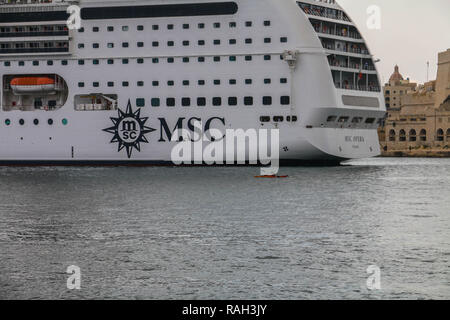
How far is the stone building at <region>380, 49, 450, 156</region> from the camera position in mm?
117312

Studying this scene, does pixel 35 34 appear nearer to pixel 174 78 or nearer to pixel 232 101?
pixel 174 78

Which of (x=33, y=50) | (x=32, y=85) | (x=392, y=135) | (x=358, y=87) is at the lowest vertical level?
(x=392, y=135)

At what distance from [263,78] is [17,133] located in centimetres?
1655

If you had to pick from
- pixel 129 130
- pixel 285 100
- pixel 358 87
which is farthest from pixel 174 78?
pixel 358 87

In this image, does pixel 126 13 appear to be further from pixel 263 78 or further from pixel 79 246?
pixel 79 246

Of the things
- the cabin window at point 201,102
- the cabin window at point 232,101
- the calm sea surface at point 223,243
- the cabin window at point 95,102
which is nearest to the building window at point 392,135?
the cabin window at point 232,101

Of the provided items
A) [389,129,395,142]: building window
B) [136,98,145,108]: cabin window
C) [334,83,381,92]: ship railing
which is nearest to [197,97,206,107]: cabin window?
[136,98,145,108]: cabin window

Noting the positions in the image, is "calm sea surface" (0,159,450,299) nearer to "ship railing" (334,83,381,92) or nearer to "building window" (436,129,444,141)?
"ship railing" (334,83,381,92)

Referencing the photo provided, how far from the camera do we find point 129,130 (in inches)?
1850

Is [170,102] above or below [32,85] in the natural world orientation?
below

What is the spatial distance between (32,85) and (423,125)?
287ft

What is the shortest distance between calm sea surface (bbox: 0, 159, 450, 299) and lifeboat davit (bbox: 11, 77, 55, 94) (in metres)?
18.8

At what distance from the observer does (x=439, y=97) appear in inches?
5231

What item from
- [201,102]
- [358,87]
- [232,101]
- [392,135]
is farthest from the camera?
[392,135]
